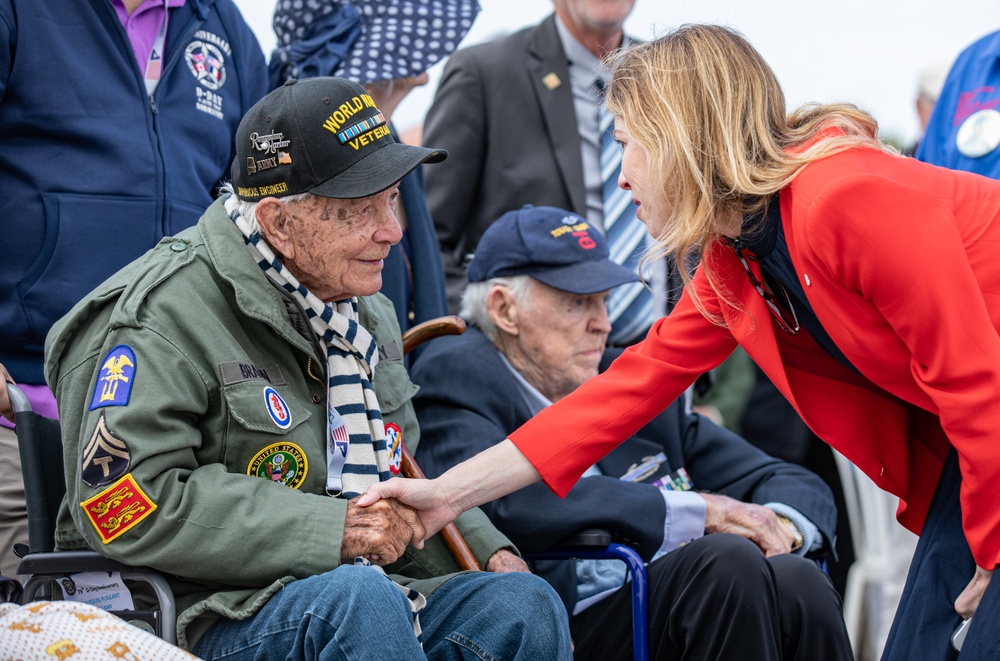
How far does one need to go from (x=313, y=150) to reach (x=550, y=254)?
1135 mm

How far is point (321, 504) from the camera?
2.41m

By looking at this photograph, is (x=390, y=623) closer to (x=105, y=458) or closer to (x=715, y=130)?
(x=105, y=458)

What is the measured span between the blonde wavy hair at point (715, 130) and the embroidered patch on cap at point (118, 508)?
115 cm

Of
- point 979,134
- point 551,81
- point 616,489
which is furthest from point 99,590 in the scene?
point 979,134

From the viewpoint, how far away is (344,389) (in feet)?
8.90

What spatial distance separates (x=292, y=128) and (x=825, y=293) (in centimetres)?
122

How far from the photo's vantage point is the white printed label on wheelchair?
93.7 inches

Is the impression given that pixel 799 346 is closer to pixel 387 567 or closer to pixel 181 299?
pixel 387 567

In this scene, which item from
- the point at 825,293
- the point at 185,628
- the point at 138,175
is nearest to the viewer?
the point at 825,293

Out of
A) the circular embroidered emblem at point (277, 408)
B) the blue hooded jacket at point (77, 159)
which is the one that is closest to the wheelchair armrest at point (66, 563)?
the circular embroidered emblem at point (277, 408)

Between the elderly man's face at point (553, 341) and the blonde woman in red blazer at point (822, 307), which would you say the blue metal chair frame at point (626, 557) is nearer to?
the blonde woman in red blazer at point (822, 307)

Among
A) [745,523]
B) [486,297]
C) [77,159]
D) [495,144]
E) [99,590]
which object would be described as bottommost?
[745,523]

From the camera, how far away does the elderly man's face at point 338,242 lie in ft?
8.67

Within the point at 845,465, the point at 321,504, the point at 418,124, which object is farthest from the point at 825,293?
the point at 418,124
